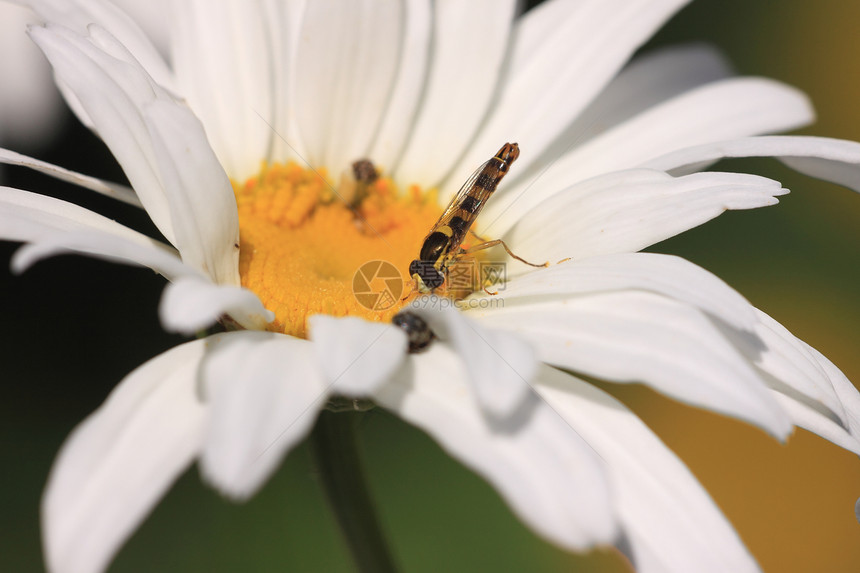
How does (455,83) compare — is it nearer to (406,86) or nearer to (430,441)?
(406,86)

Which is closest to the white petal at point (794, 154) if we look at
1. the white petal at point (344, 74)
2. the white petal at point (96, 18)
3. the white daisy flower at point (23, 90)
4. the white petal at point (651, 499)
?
the white petal at point (651, 499)

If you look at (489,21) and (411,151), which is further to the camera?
(411,151)

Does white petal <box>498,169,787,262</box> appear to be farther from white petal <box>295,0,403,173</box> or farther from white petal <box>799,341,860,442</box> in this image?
white petal <box>295,0,403,173</box>

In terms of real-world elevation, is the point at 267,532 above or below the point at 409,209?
below

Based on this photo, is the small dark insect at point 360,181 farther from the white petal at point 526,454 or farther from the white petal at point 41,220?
the white petal at point 526,454

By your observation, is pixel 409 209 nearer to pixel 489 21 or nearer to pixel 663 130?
pixel 489 21

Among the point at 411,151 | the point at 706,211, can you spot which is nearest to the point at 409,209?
the point at 411,151

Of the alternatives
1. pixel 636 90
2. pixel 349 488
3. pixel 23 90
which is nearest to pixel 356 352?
pixel 349 488
